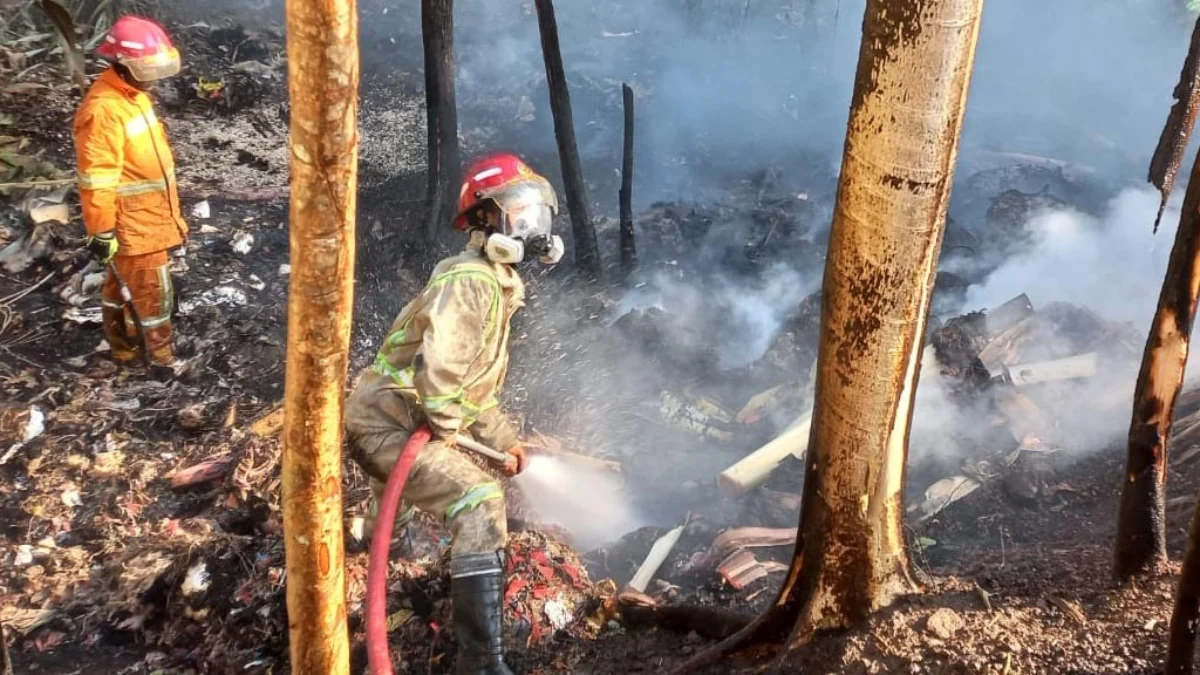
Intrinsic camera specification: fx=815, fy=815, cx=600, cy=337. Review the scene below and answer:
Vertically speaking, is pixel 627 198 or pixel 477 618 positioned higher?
pixel 627 198

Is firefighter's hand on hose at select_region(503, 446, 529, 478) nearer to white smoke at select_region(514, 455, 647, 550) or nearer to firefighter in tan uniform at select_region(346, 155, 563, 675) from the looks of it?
firefighter in tan uniform at select_region(346, 155, 563, 675)

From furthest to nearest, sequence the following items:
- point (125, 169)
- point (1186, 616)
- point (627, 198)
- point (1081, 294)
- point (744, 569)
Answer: point (627, 198)
point (1081, 294)
point (125, 169)
point (744, 569)
point (1186, 616)

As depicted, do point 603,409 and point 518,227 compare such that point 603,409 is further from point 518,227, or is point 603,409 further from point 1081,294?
point 1081,294

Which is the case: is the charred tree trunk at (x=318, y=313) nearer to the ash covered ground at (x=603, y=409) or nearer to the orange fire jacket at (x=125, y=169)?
the ash covered ground at (x=603, y=409)

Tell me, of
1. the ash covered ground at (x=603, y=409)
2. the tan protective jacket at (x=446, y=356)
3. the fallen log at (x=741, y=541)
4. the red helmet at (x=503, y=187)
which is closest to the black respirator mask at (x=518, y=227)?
the red helmet at (x=503, y=187)

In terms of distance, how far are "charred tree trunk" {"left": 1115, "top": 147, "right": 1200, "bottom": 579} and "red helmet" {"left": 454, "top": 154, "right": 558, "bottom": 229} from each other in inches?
92.9

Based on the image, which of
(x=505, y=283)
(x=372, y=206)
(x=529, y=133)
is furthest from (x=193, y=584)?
(x=529, y=133)

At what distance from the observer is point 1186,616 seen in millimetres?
1909

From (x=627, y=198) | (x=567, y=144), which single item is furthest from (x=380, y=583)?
(x=627, y=198)

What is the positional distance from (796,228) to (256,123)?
6.92 m

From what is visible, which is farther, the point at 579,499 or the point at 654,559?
the point at 579,499

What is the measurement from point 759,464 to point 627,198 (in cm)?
379

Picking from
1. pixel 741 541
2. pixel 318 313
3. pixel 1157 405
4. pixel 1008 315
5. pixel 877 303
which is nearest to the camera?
pixel 318 313

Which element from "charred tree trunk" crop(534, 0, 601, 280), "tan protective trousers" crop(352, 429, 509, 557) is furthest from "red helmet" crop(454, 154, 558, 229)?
"charred tree trunk" crop(534, 0, 601, 280)
